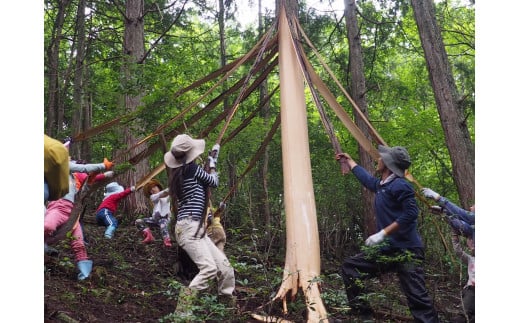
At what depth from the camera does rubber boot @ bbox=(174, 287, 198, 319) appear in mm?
3980

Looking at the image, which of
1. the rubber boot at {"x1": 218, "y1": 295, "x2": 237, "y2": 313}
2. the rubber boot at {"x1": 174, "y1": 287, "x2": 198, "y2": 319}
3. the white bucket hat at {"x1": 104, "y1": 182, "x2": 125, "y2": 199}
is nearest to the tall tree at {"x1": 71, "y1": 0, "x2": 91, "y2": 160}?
the white bucket hat at {"x1": 104, "y1": 182, "x2": 125, "y2": 199}

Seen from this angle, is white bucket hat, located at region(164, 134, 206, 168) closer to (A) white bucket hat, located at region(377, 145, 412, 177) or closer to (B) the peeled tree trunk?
(B) the peeled tree trunk

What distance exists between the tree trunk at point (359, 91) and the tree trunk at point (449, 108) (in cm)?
193

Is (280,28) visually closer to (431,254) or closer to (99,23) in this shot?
(431,254)

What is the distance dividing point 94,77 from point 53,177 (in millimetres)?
6328

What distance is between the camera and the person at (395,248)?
4176mm

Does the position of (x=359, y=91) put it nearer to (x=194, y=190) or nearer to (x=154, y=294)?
(x=194, y=190)

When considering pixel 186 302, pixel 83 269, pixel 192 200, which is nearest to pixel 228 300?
pixel 186 302

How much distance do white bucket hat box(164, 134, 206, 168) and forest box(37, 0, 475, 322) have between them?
25cm

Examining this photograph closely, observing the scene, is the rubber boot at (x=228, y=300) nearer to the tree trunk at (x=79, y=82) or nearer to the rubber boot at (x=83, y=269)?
the rubber boot at (x=83, y=269)

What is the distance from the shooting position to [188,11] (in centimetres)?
1113

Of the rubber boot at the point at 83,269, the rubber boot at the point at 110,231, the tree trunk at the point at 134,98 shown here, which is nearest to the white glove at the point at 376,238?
the rubber boot at the point at 83,269
